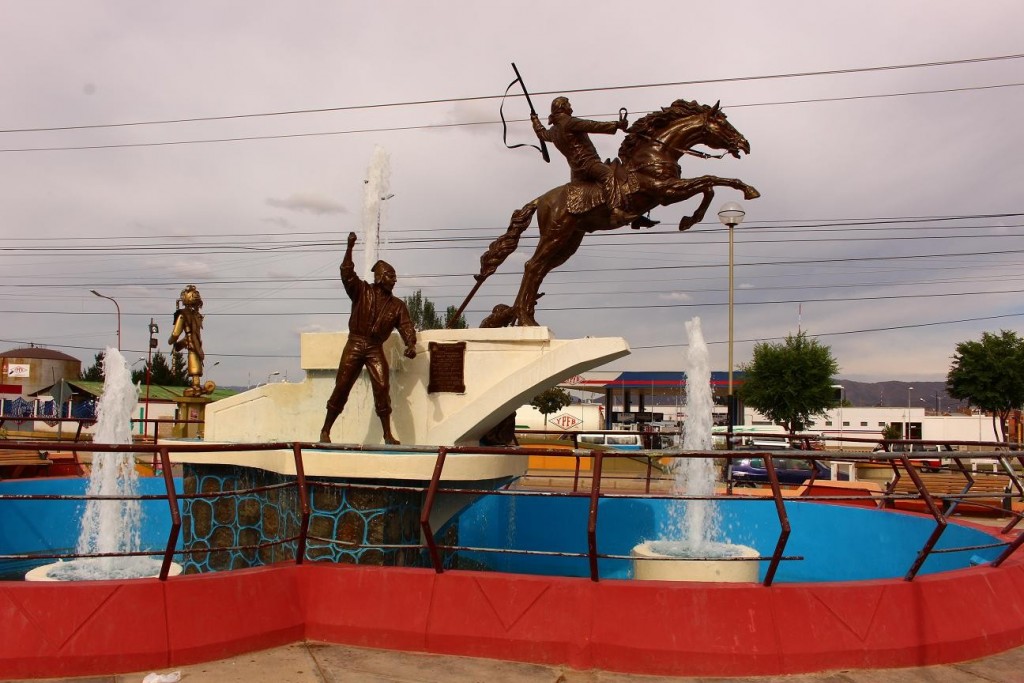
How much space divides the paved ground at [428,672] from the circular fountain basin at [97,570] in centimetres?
233

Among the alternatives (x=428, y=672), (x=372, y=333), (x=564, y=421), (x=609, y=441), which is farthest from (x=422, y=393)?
(x=564, y=421)

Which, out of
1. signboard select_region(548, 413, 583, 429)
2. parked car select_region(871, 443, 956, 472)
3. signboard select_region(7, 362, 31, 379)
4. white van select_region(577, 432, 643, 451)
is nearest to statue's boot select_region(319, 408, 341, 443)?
parked car select_region(871, 443, 956, 472)

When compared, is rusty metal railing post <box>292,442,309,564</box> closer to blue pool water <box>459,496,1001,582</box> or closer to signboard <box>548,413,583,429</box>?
blue pool water <box>459,496,1001,582</box>

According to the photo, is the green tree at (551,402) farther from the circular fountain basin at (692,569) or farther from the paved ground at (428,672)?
the paved ground at (428,672)

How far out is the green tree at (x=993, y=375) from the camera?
38375mm

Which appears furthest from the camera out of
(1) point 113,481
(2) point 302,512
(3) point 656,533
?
(3) point 656,533

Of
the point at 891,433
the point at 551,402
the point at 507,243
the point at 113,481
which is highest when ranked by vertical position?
the point at 507,243

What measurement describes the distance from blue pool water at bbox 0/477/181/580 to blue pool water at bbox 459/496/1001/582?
4304 mm

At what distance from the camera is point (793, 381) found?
4272 cm

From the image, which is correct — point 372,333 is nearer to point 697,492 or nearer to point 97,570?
point 97,570

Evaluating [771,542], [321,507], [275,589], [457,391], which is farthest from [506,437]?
Result: [275,589]

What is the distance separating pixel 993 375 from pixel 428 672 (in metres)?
41.1

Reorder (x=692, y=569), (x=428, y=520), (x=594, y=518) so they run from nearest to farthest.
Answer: (x=594, y=518) < (x=428, y=520) < (x=692, y=569)

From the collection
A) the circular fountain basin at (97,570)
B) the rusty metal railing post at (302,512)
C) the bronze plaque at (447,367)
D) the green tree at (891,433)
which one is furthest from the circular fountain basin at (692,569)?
the green tree at (891,433)
